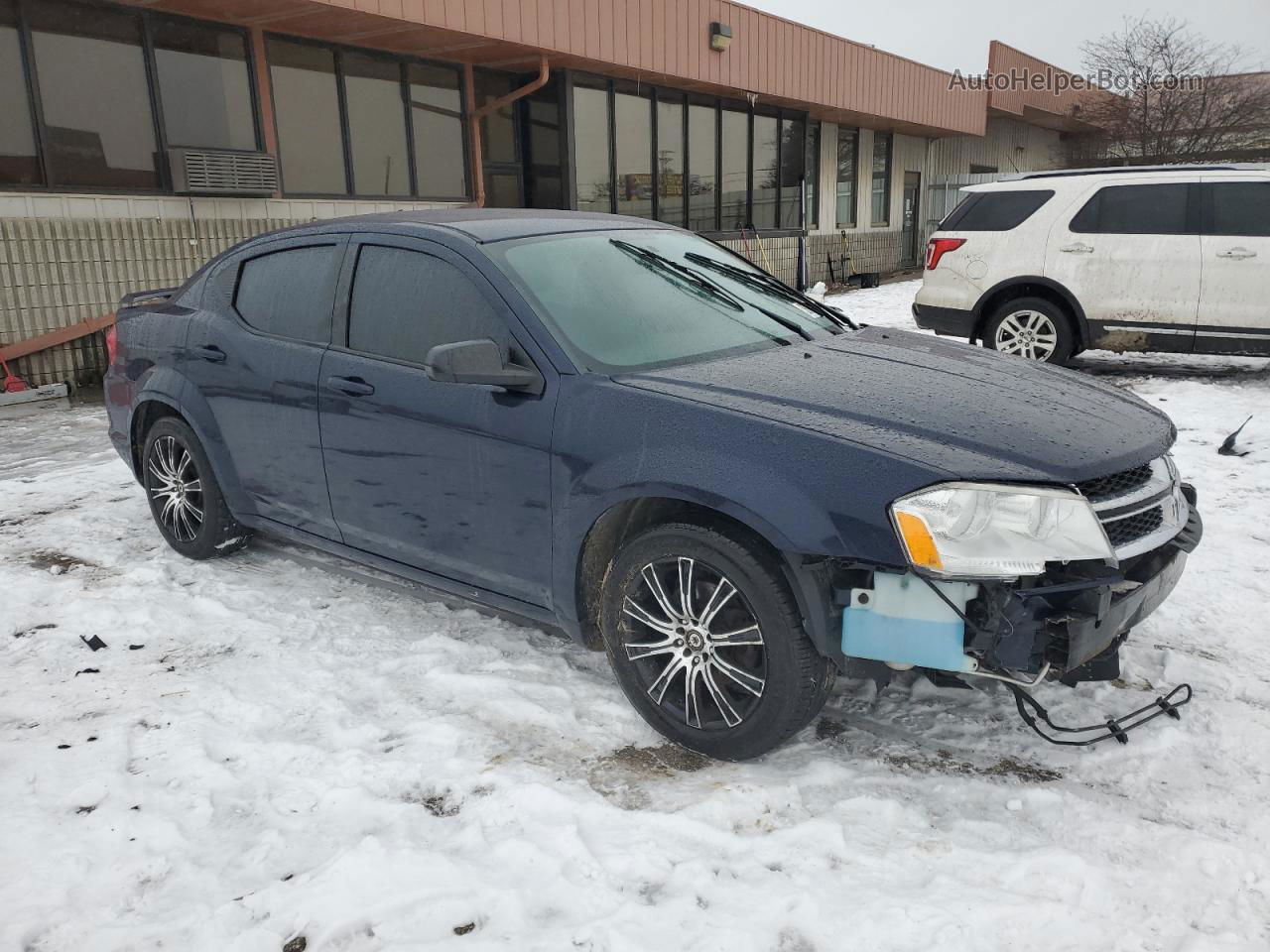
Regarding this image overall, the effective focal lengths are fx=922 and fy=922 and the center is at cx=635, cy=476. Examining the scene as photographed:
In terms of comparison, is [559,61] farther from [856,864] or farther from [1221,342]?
[856,864]

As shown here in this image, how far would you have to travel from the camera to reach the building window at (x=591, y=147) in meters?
13.3

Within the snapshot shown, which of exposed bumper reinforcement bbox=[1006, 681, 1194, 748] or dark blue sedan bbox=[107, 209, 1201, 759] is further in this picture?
exposed bumper reinforcement bbox=[1006, 681, 1194, 748]

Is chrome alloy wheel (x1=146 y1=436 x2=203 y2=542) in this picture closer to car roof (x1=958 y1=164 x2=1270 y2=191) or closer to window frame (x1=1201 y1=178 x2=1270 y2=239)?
car roof (x1=958 y1=164 x2=1270 y2=191)

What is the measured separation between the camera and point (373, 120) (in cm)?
1134

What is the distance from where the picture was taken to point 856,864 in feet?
7.82

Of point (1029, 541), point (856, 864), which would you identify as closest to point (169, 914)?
point (856, 864)

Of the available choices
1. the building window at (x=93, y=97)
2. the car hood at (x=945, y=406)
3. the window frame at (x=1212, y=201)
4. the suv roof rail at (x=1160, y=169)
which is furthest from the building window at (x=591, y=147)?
the car hood at (x=945, y=406)

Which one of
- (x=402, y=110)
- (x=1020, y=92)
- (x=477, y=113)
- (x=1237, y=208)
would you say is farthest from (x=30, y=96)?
(x=1020, y=92)

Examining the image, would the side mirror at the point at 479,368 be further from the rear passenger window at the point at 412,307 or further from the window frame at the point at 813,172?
the window frame at the point at 813,172

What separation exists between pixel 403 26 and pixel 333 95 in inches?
55.4

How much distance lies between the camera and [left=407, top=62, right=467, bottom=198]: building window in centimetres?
1183

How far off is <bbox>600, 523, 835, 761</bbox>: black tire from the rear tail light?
6.90 metres

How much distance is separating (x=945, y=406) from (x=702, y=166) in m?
Answer: 13.9

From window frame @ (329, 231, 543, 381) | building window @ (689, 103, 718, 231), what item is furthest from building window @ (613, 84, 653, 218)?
window frame @ (329, 231, 543, 381)
